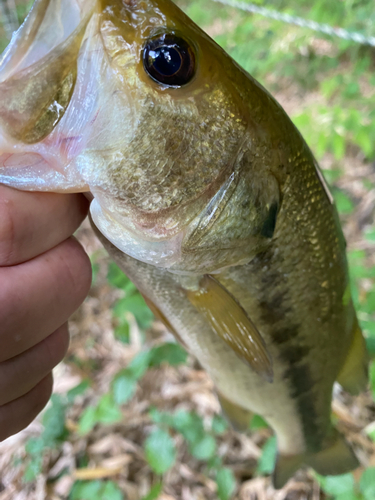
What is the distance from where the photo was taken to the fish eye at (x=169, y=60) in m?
0.54

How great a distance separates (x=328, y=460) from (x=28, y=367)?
114 centimetres

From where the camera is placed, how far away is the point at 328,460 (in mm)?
1261

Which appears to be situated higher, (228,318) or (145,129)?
(145,129)

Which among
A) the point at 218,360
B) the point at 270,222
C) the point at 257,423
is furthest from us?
the point at 257,423

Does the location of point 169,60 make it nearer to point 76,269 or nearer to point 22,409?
point 76,269

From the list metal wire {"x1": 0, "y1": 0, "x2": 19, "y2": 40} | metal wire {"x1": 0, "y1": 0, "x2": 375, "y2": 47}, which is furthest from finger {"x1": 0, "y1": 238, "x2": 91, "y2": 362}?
metal wire {"x1": 0, "y1": 0, "x2": 19, "y2": 40}

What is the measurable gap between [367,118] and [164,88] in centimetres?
253

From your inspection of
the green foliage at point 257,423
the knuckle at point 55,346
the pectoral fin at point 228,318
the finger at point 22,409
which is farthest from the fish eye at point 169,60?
the green foliage at point 257,423

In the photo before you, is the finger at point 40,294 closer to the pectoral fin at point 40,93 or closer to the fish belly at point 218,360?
the fish belly at point 218,360

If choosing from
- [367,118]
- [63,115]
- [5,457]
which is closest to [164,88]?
[63,115]

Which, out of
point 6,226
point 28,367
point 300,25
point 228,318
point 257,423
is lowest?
point 257,423

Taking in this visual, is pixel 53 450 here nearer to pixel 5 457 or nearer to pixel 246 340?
pixel 5 457

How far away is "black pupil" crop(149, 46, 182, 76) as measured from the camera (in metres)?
0.54

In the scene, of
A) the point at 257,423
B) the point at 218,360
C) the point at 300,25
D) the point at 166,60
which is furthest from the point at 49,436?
the point at 300,25
